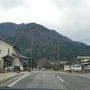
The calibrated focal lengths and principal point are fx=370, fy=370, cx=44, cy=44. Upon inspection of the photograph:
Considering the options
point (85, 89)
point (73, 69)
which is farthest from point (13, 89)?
point (73, 69)

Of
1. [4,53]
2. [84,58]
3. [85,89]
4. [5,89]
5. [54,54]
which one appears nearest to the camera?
[5,89]

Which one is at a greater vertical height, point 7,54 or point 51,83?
point 7,54

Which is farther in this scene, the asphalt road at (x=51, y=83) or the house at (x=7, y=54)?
the house at (x=7, y=54)

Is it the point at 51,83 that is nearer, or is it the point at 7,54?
the point at 51,83

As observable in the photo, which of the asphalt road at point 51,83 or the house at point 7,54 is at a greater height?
the house at point 7,54

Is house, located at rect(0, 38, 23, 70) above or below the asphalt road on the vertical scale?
above

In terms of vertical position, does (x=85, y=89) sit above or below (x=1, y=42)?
below

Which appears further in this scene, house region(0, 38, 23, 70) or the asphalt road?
house region(0, 38, 23, 70)

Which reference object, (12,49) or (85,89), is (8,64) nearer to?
(12,49)

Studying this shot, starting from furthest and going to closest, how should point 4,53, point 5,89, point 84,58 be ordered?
point 84,58 < point 4,53 < point 5,89

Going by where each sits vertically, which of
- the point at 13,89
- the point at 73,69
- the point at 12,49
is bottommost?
the point at 13,89

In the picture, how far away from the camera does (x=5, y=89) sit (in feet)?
22.0

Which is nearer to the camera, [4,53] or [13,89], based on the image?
[13,89]

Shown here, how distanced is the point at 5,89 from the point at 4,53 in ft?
315
